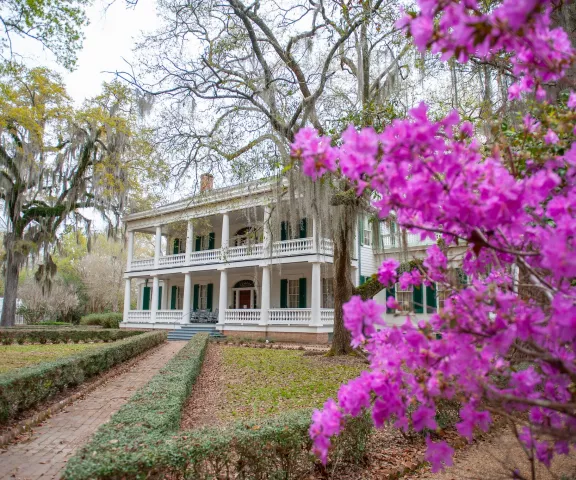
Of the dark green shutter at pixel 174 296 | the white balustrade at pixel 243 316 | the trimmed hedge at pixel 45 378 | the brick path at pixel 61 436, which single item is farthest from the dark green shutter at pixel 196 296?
the brick path at pixel 61 436

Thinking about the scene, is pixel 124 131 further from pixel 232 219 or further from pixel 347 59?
pixel 347 59

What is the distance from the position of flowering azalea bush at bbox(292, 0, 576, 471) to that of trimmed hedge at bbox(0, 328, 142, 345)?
18.7 m

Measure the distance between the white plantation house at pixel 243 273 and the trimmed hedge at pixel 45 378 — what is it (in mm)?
4865

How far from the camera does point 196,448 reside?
3.02 m

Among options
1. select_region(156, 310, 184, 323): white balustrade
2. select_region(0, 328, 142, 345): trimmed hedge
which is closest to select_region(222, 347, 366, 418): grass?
select_region(0, 328, 142, 345): trimmed hedge

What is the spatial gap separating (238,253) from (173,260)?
4478 mm

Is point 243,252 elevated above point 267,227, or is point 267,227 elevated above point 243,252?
point 243,252

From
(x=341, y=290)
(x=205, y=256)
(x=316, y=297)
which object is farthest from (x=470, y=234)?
(x=205, y=256)

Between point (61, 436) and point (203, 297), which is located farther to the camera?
point (203, 297)

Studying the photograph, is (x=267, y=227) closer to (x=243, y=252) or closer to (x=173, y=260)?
(x=243, y=252)

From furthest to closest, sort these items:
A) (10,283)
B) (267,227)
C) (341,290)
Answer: (10,283) < (267,227) < (341,290)

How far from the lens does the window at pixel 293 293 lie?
768 inches

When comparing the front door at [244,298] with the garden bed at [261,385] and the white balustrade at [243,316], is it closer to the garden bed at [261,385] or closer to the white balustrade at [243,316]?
the white balustrade at [243,316]

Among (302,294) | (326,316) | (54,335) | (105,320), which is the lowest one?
(54,335)
